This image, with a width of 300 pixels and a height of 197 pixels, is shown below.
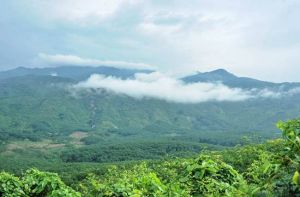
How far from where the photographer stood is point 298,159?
567 cm

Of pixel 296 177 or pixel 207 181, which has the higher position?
pixel 296 177

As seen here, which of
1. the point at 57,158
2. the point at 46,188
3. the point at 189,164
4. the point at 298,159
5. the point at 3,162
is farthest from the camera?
the point at 57,158

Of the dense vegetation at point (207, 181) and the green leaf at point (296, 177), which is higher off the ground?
the green leaf at point (296, 177)

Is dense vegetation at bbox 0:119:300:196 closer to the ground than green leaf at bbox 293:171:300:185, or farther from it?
closer to the ground

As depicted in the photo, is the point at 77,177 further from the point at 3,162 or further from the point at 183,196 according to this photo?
the point at 183,196

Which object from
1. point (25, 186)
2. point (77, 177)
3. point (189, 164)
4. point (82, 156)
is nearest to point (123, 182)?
point (189, 164)

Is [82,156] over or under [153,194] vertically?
under

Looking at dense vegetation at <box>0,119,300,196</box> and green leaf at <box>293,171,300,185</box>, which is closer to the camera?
green leaf at <box>293,171,300,185</box>

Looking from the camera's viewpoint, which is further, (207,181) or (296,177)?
(207,181)

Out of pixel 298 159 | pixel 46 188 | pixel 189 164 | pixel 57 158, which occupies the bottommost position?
pixel 57 158

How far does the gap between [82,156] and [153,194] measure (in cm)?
18962

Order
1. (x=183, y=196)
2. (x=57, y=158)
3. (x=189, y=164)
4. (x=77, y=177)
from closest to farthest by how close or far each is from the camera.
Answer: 1. (x=183, y=196)
2. (x=189, y=164)
3. (x=77, y=177)
4. (x=57, y=158)

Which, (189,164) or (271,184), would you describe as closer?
(271,184)

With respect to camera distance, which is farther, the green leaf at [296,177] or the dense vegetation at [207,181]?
the dense vegetation at [207,181]
